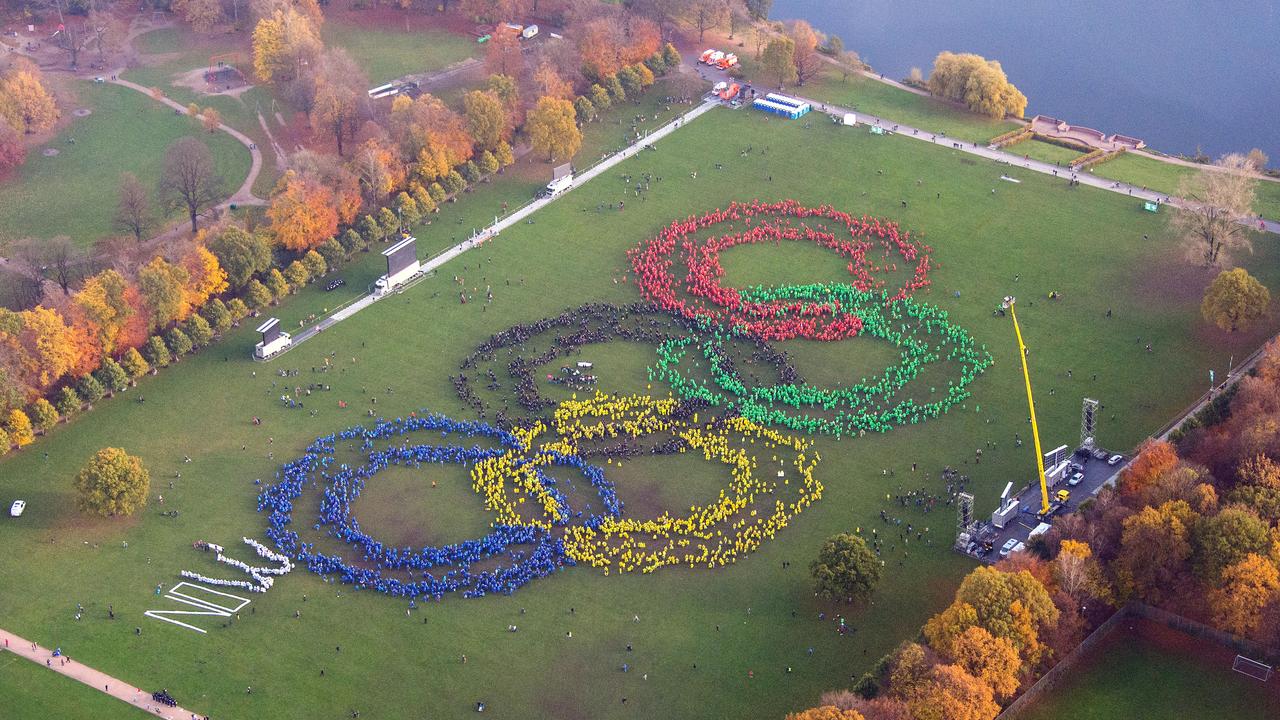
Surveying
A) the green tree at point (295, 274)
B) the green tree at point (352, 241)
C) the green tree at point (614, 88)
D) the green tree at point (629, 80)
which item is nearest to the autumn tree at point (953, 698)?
the green tree at point (295, 274)

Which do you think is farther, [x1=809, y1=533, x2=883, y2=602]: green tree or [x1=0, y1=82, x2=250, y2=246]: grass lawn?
[x1=0, y1=82, x2=250, y2=246]: grass lawn

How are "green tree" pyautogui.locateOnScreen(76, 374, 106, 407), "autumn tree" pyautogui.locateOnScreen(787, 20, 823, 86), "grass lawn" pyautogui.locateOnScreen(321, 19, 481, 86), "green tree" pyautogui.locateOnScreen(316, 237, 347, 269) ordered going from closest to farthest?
"green tree" pyautogui.locateOnScreen(76, 374, 106, 407), "green tree" pyautogui.locateOnScreen(316, 237, 347, 269), "autumn tree" pyautogui.locateOnScreen(787, 20, 823, 86), "grass lawn" pyautogui.locateOnScreen(321, 19, 481, 86)

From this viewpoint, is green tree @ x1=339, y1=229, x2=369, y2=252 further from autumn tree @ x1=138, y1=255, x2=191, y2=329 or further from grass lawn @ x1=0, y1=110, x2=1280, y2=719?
autumn tree @ x1=138, y1=255, x2=191, y2=329

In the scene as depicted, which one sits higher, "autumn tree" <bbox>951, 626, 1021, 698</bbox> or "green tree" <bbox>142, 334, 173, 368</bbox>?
"autumn tree" <bbox>951, 626, 1021, 698</bbox>

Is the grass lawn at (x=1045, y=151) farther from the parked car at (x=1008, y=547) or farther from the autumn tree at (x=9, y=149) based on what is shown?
the autumn tree at (x=9, y=149)

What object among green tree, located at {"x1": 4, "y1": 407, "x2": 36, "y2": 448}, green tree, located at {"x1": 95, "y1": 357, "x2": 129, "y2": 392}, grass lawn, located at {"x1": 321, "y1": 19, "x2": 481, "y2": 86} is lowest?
green tree, located at {"x1": 4, "y1": 407, "x2": 36, "y2": 448}

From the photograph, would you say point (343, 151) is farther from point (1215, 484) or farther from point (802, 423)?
point (1215, 484)

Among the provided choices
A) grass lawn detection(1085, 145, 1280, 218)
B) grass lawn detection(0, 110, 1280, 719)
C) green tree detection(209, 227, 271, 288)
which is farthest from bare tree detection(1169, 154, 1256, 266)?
green tree detection(209, 227, 271, 288)

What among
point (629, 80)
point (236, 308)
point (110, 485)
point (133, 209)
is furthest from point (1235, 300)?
point (133, 209)
